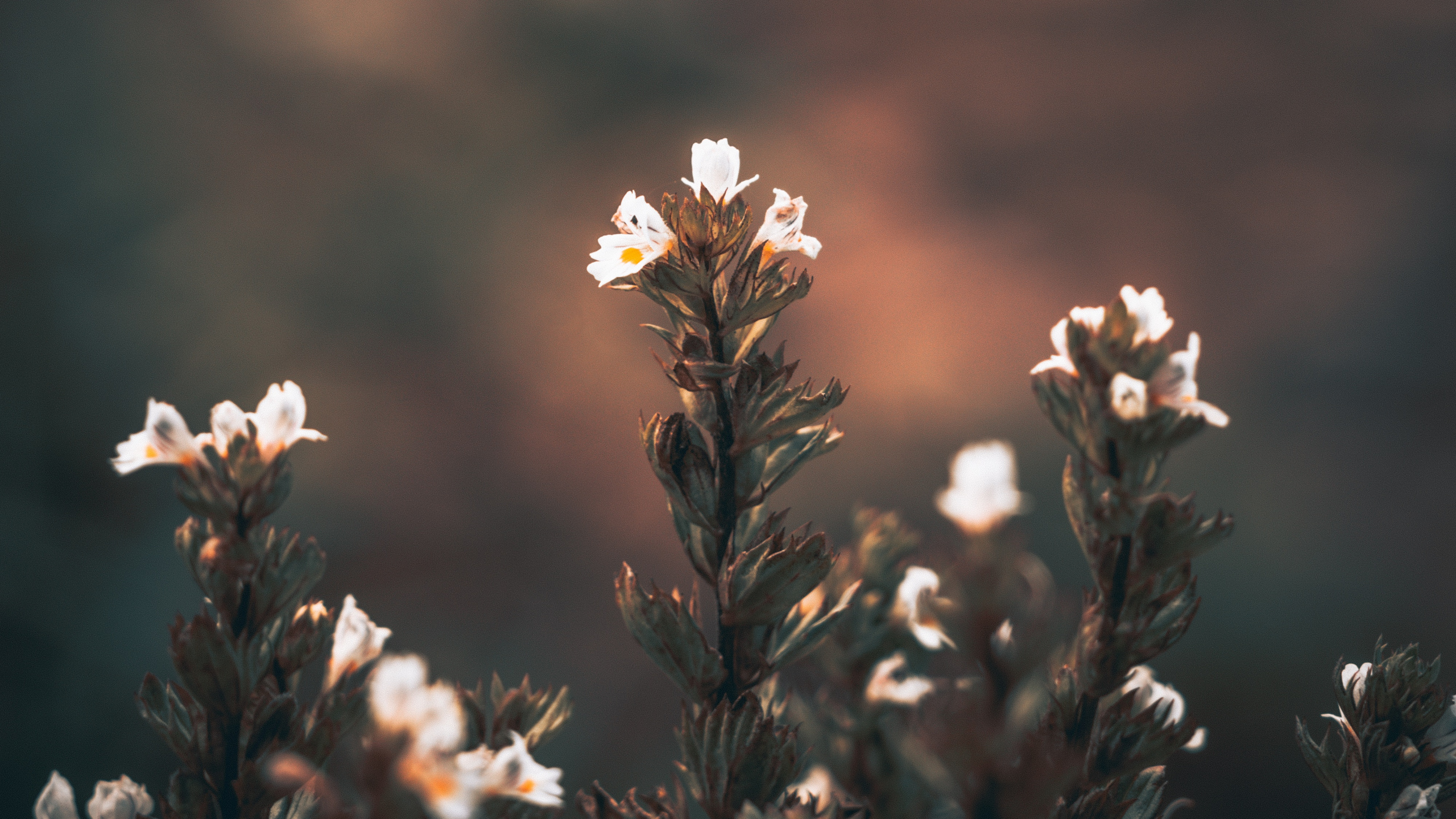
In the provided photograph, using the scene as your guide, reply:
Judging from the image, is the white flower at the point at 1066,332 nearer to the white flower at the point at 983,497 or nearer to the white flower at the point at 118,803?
the white flower at the point at 983,497

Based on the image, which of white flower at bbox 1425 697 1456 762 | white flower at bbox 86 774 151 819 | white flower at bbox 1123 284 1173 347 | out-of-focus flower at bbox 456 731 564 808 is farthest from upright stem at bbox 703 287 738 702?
white flower at bbox 1425 697 1456 762

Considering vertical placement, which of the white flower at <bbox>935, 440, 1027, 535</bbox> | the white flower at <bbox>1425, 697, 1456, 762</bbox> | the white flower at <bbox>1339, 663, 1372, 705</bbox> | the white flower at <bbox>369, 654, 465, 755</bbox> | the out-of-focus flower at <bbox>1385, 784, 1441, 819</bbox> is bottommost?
the out-of-focus flower at <bbox>1385, 784, 1441, 819</bbox>

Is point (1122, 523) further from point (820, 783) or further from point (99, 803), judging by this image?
point (99, 803)

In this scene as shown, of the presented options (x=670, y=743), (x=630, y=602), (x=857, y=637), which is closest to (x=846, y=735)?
(x=857, y=637)

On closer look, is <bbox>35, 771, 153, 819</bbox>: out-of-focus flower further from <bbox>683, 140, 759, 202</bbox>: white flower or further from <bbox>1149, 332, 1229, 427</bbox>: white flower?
<bbox>1149, 332, 1229, 427</bbox>: white flower

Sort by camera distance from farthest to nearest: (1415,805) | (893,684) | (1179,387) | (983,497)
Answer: (893,684)
(1415,805)
(1179,387)
(983,497)

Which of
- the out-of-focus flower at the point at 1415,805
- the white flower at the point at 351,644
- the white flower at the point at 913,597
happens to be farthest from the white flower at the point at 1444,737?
the white flower at the point at 351,644

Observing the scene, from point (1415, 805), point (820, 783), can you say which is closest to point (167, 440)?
point (820, 783)
